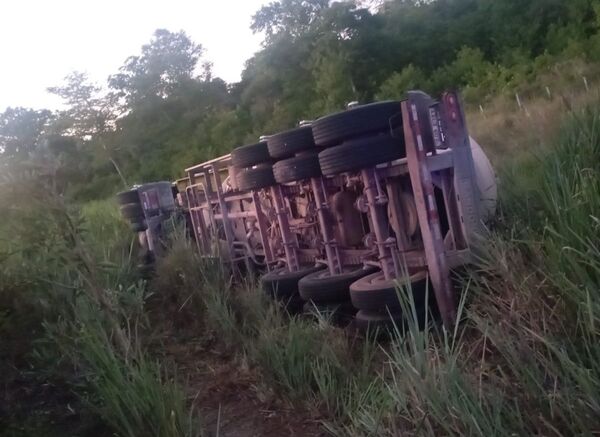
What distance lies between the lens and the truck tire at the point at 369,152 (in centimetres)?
516

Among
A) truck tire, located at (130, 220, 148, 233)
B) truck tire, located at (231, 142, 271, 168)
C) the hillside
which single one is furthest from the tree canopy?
the hillside

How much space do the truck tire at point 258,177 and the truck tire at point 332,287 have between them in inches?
53.4

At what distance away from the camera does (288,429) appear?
424 centimetres

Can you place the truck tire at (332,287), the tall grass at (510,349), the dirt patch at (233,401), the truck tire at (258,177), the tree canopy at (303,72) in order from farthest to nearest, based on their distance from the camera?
the tree canopy at (303,72) → the truck tire at (258,177) → the truck tire at (332,287) → the dirt patch at (233,401) → the tall grass at (510,349)

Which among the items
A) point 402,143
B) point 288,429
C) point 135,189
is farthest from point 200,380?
point 135,189

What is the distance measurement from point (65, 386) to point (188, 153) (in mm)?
26151

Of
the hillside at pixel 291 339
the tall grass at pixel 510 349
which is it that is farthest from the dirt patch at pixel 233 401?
the tall grass at pixel 510 349

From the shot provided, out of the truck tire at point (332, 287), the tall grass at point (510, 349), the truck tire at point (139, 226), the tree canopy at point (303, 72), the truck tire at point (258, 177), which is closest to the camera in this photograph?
the tall grass at point (510, 349)

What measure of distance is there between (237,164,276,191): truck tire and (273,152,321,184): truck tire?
561 mm

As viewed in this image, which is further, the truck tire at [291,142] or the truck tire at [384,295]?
the truck tire at [291,142]

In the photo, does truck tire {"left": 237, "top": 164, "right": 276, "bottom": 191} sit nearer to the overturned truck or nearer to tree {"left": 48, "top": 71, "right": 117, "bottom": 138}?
the overturned truck

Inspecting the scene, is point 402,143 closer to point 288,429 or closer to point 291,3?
point 288,429

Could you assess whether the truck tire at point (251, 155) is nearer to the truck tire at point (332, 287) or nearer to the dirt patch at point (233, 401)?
the truck tire at point (332, 287)

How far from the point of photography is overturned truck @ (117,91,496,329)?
499cm
